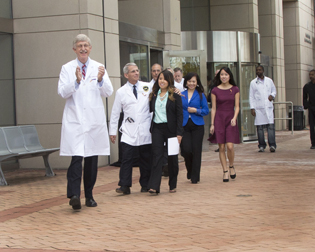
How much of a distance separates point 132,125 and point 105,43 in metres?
4.35

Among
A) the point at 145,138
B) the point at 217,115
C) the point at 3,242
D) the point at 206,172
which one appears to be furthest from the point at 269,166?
the point at 3,242

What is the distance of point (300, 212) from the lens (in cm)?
629

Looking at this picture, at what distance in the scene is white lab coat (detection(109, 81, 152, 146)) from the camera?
7949mm

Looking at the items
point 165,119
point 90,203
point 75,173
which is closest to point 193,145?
point 165,119

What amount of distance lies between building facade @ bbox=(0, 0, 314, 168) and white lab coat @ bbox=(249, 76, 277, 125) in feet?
4.58

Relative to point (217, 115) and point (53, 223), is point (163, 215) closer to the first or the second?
point (53, 223)

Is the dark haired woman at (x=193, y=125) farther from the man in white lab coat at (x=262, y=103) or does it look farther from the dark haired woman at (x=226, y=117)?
the man in white lab coat at (x=262, y=103)

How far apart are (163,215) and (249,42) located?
12.3 m

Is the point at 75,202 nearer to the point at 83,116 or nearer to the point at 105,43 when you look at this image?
the point at 83,116

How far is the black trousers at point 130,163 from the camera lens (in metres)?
7.91

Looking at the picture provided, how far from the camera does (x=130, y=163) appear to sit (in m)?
7.92

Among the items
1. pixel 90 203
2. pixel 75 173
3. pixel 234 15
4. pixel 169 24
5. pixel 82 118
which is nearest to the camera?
Answer: pixel 75 173

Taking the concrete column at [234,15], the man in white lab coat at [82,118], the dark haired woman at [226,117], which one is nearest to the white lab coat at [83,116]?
the man in white lab coat at [82,118]

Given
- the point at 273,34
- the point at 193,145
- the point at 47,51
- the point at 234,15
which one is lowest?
the point at 193,145
